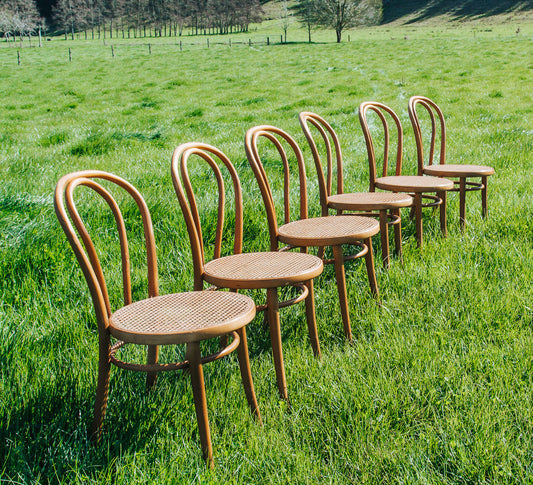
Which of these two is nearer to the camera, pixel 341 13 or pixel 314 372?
pixel 314 372

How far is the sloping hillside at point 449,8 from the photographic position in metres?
76.7

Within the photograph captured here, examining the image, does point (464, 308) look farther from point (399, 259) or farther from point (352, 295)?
point (399, 259)

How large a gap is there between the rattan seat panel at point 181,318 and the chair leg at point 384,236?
1.55 meters

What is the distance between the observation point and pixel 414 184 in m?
3.78

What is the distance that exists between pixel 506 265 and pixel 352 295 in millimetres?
1024

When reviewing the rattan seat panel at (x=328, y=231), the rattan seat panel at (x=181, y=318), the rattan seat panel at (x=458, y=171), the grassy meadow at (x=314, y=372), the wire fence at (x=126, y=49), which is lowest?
the grassy meadow at (x=314, y=372)

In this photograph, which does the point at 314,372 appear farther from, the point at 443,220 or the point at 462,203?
the point at 462,203

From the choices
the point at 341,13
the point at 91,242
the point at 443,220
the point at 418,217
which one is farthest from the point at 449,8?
the point at 91,242

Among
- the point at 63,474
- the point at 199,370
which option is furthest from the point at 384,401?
the point at 63,474

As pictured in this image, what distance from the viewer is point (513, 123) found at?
28.9 ft

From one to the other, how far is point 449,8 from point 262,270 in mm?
95934

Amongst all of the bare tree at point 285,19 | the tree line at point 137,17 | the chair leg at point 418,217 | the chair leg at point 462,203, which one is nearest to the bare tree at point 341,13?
the bare tree at point 285,19

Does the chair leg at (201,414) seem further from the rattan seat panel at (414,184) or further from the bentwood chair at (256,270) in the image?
the rattan seat panel at (414,184)

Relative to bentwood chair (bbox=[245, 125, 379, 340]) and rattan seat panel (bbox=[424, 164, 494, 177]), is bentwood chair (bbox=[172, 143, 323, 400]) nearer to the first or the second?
bentwood chair (bbox=[245, 125, 379, 340])
